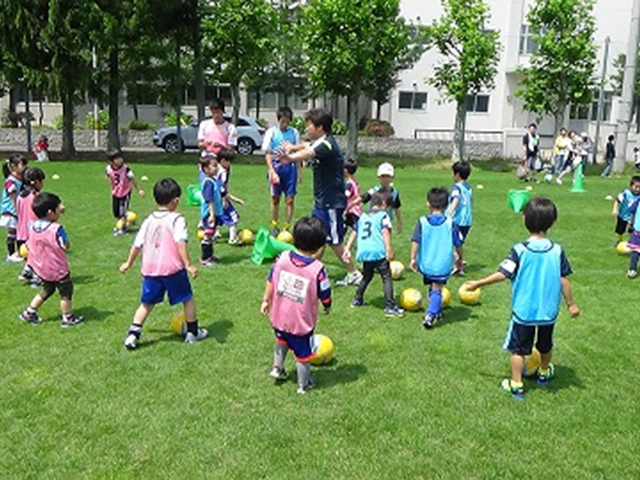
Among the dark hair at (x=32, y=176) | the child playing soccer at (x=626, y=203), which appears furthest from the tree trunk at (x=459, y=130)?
the dark hair at (x=32, y=176)

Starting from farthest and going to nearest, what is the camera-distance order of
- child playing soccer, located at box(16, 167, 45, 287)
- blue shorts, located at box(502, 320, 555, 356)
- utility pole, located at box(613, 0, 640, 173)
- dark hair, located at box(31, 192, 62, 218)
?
utility pole, located at box(613, 0, 640, 173) → child playing soccer, located at box(16, 167, 45, 287) → dark hair, located at box(31, 192, 62, 218) → blue shorts, located at box(502, 320, 555, 356)

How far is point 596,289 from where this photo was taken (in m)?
9.01

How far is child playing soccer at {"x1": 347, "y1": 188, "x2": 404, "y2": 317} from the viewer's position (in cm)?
736

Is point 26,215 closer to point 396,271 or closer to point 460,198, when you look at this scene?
point 396,271

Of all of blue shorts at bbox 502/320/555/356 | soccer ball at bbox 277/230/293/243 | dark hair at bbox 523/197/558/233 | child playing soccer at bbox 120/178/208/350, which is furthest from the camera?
soccer ball at bbox 277/230/293/243

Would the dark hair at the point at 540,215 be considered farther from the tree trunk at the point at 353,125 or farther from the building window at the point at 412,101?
the building window at the point at 412,101

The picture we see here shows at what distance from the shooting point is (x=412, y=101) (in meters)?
42.7

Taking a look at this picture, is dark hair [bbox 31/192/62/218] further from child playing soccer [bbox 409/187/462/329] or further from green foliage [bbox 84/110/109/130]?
green foliage [bbox 84/110/109/130]

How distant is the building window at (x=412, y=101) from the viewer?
4241 cm

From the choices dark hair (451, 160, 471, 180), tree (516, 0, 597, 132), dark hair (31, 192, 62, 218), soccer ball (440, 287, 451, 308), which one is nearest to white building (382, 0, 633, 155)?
tree (516, 0, 597, 132)

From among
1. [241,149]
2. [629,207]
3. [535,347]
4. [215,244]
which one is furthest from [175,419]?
[241,149]

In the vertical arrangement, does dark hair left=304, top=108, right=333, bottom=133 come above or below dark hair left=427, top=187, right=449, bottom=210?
above

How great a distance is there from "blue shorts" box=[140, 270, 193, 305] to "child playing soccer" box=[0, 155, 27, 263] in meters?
3.92

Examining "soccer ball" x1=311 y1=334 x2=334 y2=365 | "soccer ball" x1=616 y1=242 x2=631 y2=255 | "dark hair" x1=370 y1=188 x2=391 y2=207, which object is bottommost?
"soccer ball" x1=311 y1=334 x2=334 y2=365
